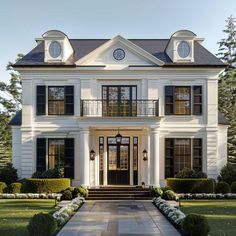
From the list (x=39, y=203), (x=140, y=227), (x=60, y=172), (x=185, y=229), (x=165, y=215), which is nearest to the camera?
(x=185, y=229)

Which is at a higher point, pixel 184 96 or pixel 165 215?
pixel 184 96

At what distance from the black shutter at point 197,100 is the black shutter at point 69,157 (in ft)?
23.3

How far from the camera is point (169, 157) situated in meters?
25.2

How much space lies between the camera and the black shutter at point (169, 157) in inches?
987

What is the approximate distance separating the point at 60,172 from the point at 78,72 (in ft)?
18.4

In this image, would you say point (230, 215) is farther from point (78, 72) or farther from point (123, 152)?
point (78, 72)

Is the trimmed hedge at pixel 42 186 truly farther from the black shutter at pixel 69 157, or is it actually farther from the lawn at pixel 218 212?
the lawn at pixel 218 212

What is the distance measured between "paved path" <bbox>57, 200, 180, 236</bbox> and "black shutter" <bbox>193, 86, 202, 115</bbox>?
7736 mm

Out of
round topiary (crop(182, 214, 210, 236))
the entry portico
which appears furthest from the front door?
round topiary (crop(182, 214, 210, 236))

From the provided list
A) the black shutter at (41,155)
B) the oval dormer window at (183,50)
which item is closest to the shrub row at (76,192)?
the black shutter at (41,155)

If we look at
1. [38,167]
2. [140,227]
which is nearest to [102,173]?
[38,167]

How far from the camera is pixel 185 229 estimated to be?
11.1 meters

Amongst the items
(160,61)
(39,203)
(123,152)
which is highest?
(160,61)

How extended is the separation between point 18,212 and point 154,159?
9.22 meters
